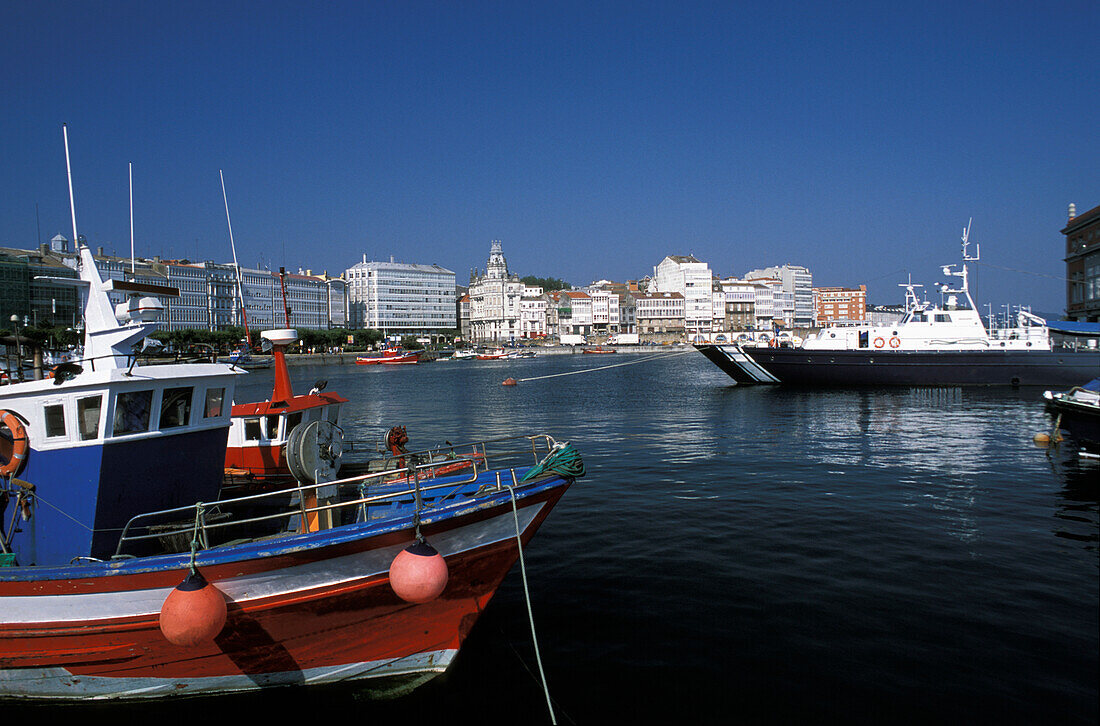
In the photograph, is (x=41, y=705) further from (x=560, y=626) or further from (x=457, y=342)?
(x=457, y=342)

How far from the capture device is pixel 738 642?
28.7 ft

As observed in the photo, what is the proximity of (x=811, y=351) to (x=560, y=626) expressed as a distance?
4199cm

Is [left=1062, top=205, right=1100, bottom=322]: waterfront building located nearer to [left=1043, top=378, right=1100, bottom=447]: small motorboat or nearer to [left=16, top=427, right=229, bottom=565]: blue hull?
[left=1043, top=378, right=1100, bottom=447]: small motorboat

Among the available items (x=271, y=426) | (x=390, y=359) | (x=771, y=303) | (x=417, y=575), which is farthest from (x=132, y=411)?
(x=771, y=303)

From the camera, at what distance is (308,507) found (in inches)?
392

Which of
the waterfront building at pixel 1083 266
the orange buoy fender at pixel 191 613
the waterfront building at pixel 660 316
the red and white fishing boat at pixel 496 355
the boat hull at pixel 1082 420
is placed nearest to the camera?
the orange buoy fender at pixel 191 613

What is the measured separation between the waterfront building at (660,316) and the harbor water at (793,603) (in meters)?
157

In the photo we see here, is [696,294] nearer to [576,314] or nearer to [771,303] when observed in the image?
[771,303]

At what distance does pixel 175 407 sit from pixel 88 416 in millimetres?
992

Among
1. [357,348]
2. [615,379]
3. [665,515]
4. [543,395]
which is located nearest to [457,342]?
[357,348]

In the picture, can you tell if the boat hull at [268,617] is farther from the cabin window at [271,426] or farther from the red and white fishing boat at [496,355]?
the red and white fishing boat at [496,355]

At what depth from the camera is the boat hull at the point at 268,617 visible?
6.95 metres

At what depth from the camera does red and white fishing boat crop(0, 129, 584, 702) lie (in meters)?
6.95

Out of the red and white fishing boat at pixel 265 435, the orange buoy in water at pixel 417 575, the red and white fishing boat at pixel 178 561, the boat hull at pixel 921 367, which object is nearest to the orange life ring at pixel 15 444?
the red and white fishing boat at pixel 178 561
